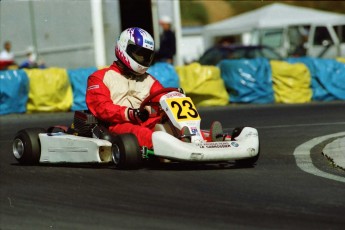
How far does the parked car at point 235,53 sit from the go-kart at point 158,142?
14.5m

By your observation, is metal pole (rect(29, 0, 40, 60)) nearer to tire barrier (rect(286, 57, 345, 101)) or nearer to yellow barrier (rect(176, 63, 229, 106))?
yellow barrier (rect(176, 63, 229, 106))

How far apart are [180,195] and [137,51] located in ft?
8.78

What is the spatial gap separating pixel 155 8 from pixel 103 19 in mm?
1202

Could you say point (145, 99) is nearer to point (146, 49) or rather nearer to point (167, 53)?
point (146, 49)

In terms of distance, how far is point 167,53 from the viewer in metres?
20.2

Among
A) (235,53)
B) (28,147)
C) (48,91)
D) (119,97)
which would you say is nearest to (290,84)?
(48,91)

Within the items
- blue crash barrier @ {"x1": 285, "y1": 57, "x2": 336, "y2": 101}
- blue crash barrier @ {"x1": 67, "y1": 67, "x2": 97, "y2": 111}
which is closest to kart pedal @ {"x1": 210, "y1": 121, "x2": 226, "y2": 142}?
blue crash barrier @ {"x1": 67, "y1": 67, "x2": 97, "y2": 111}

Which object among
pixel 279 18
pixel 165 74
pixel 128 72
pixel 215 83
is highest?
pixel 128 72

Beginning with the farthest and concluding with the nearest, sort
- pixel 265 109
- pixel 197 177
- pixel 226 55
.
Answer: pixel 226 55, pixel 265 109, pixel 197 177

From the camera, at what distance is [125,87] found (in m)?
9.85

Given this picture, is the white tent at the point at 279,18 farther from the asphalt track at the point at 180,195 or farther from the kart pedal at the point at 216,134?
the kart pedal at the point at 216,134

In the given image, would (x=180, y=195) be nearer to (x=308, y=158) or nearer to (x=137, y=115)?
(x=137, y=115)

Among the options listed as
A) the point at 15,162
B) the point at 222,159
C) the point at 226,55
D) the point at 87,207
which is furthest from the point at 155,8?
the point at 87,207

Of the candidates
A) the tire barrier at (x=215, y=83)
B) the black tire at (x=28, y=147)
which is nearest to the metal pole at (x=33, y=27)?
the tire barrier at (x=215, y=83)
